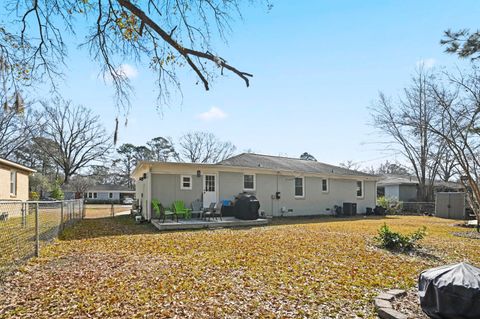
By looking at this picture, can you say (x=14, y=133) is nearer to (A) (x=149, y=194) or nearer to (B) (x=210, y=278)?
(A) (x=149, y=194)

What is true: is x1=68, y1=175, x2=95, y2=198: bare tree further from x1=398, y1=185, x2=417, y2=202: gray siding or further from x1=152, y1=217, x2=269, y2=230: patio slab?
x1=398, y1=185, x2=417, y2=202: gray siding

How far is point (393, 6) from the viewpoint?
7441 mm

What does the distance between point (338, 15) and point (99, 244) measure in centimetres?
827

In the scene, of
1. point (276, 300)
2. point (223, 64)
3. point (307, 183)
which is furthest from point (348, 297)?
point (307, 183)

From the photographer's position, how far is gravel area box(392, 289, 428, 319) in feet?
12.9

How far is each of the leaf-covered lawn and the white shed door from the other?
596 cm

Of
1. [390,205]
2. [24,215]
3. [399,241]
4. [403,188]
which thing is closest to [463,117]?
[399,241]

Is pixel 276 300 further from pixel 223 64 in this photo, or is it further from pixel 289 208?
pixel 289 208

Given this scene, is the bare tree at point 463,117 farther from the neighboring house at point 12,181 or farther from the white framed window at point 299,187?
the neighboring house at point 12,181

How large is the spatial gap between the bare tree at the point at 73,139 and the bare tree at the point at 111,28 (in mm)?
37971

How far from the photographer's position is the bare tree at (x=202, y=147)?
4841cm

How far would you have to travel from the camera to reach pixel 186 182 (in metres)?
14.9

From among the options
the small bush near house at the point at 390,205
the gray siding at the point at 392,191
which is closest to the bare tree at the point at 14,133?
the small bush near house at the point at 390,205

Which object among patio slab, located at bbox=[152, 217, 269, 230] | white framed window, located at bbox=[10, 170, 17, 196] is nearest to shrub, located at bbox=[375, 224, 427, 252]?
patio slab, located at bbox=[152, 217, 269, 230]
